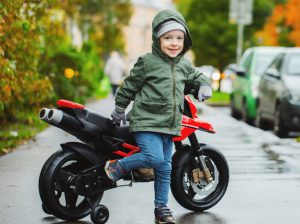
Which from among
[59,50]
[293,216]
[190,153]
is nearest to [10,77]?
[190,153]

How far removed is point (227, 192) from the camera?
335 inches

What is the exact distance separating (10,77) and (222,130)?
228 inches

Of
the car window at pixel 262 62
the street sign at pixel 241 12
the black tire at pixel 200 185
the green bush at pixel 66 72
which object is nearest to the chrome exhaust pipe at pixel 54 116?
the black tire at pixel 200 185

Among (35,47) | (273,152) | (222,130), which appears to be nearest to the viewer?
(273,152)

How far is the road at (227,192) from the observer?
7176 millimetres

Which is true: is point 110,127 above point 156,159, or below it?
above

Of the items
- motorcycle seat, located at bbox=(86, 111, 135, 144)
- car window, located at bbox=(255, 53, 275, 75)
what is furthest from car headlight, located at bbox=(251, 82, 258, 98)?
motorcycle seat, located at bbox=(86, 111, 135, 144)

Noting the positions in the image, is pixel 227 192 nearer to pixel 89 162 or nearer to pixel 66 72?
pixel 89 162

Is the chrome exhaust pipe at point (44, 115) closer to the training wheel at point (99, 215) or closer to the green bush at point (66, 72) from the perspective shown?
the training wheel at point (99, 215)

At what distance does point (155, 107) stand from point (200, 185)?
1108 millimetres

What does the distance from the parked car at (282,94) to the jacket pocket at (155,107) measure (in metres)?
8.30

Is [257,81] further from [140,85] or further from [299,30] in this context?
[299,30]

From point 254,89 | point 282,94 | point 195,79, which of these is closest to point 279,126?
point 282,94

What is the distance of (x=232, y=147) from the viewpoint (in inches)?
497
